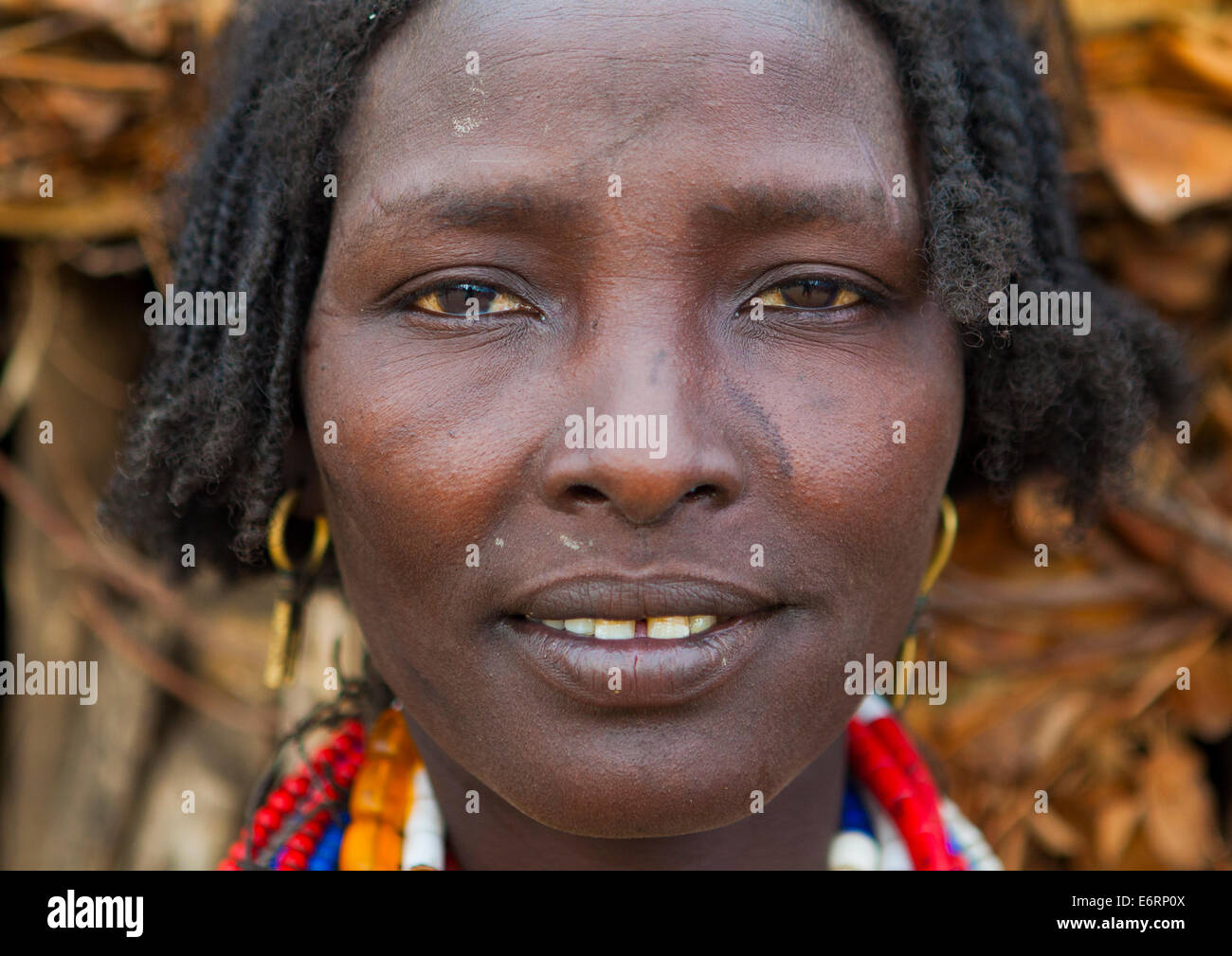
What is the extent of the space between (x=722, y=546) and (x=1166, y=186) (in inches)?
66.0

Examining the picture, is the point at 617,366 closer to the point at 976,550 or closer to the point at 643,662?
the point at 643,662

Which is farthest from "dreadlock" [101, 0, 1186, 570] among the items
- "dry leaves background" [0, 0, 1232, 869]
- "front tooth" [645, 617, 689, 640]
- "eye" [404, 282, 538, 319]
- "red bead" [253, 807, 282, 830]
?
"front tooth" [645, 617, 689, 640]

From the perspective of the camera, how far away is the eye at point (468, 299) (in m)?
1.69

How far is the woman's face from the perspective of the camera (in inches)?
61.7

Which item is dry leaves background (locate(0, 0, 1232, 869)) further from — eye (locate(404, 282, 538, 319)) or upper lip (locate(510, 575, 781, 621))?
eye (locate(404, 282, 538, 319))

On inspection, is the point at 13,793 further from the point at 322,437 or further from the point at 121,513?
the point at 322,437

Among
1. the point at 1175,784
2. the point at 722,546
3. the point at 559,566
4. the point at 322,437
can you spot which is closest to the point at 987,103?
the point at 722,546

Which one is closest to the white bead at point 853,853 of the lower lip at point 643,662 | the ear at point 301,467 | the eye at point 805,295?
the lower lip at point 643,662

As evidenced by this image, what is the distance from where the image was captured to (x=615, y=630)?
159 centimetres

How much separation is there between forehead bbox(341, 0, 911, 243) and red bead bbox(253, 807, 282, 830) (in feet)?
3.76

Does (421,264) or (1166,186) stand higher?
(1166,186)

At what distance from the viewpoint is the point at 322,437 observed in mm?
1769

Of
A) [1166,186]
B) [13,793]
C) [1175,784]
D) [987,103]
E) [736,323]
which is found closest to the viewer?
[736,323]

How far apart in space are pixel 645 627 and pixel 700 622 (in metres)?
0.08
